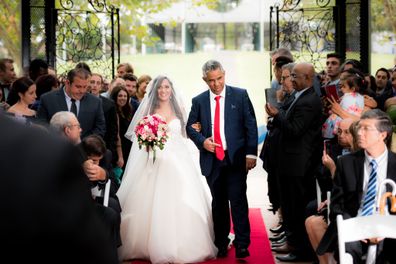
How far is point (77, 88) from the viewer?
26.4 ft

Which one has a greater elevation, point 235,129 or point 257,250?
point 235,129

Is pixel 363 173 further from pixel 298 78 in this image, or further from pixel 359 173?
pixel 298 78

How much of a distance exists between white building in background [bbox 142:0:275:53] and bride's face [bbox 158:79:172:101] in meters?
33.3

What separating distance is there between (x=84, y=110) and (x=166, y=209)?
1.32 meters

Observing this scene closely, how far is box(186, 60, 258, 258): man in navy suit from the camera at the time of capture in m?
7.82

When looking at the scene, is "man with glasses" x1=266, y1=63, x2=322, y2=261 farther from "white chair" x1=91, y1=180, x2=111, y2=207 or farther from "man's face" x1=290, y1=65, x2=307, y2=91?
"white chair" x1=91, y1=180, x2=111, y2=207

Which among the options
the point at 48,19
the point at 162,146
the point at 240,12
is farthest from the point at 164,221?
the point at 240,12

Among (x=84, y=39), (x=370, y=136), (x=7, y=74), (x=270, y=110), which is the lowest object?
(x=370, y=136)

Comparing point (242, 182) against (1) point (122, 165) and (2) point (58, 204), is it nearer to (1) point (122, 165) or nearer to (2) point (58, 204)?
(1) point (122, 165)

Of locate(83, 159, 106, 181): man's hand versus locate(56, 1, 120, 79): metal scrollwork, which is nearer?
locate(83, 159, 106, 181): man's hand

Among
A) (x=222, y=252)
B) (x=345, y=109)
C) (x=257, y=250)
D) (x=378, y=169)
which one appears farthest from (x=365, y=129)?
A: (x=257, y=250)

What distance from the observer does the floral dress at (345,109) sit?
24.5 feet

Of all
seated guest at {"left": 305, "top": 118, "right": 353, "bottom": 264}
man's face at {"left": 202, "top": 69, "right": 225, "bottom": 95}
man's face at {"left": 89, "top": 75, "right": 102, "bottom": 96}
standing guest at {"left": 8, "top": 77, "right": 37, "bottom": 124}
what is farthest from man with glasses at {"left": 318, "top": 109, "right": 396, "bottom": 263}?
man's face at {"left": 89, "top": 75, "right": 102, "bottom": 96}

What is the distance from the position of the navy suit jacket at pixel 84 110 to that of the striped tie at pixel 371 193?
345cm
